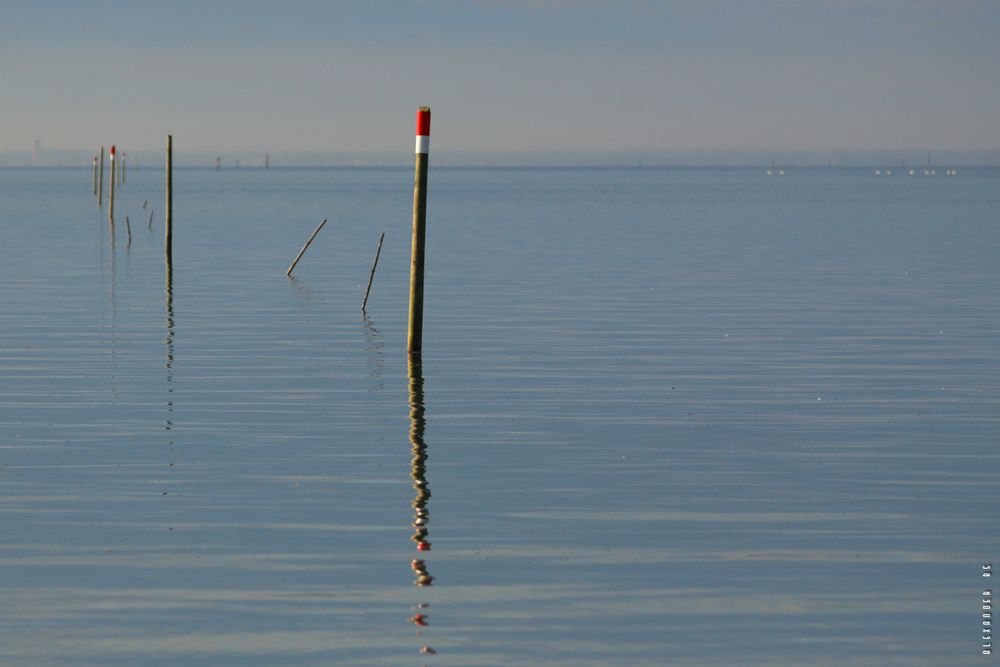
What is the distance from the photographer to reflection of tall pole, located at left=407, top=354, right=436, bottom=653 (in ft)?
34.9

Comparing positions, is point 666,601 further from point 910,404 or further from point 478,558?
point 910,404

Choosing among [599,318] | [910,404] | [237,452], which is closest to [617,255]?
[599,318]

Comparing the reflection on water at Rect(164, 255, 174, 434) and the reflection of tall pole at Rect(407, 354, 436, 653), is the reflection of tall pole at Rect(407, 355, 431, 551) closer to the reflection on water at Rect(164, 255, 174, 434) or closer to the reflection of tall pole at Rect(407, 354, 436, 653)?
the reflection of tall pole at Rect(407, 354, 436, 653)

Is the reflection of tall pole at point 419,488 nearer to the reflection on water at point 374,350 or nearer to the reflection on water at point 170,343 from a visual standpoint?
the reflection on water at point 374,350

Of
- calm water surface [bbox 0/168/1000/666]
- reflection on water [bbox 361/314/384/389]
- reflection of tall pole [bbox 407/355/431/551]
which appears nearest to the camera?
calm water surface [bbox 0/168/1000/666]

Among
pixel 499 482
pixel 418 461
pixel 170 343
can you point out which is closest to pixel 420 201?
pixel 170 343

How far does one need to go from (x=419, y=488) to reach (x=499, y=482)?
772 mm

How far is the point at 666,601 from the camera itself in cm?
1025

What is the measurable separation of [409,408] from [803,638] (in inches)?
403

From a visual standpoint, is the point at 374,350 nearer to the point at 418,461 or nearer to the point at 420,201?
the point at 420,201

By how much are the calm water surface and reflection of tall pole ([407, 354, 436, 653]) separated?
0.06 meters

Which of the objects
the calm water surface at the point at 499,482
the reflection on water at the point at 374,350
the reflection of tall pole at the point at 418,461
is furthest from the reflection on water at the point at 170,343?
the reflection on water at the point at 374,350

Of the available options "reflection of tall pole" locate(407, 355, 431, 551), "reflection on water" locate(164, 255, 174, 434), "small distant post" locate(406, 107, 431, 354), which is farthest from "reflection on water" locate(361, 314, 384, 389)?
"reflection on water" locate(164, 255, 174, 434)

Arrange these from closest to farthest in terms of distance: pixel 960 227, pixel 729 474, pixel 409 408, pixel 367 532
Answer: pixel 367 532 → pixel 729 474 → pixel 409 408 → pixel 960 227
